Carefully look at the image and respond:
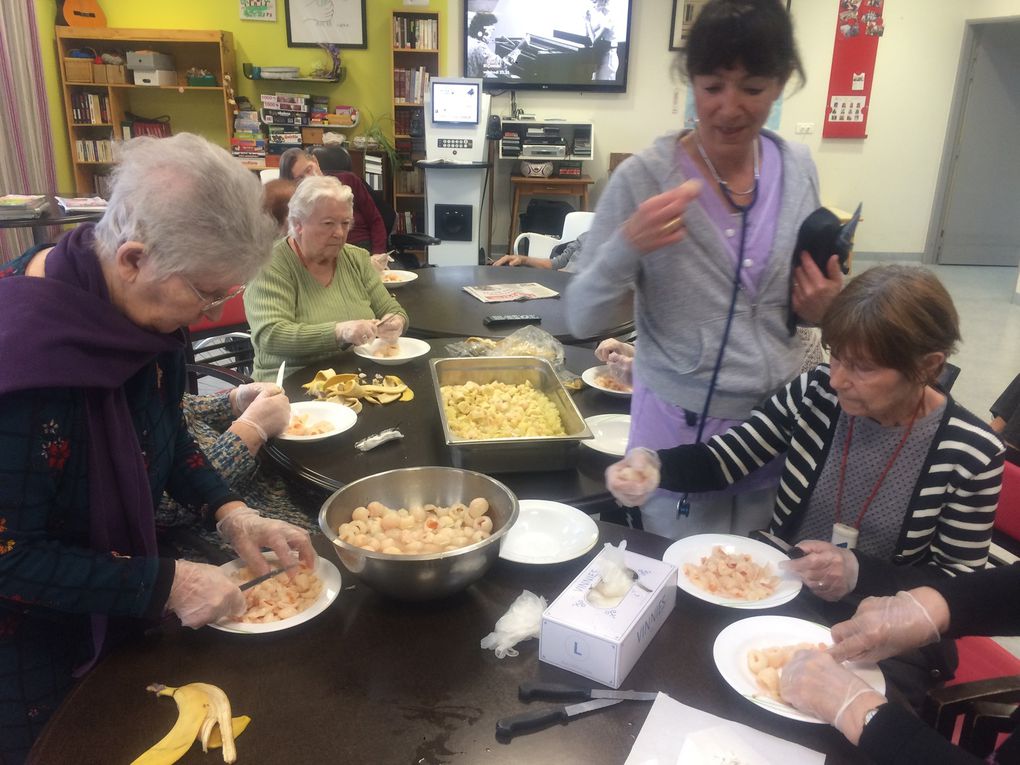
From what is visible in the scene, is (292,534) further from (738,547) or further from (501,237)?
(501,237)

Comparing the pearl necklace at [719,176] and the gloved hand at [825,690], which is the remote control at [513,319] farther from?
the gloved hand at [825,690]

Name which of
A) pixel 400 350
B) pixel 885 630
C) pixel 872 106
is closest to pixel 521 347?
pixel 400 350

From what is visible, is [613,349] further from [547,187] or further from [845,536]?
[547,187]

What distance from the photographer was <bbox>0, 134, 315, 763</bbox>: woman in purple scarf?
1023mm

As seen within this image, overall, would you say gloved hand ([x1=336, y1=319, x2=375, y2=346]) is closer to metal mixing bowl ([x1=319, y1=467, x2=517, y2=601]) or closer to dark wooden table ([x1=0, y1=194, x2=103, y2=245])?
metal mixing bowl ([x1=319, y1=467, x2=517, y2=601])

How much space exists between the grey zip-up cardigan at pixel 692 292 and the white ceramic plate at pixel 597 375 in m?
0.54

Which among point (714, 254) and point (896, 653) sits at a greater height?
point (714, 254)

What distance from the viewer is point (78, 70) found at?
6.12m

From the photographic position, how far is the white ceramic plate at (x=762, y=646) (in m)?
0.96

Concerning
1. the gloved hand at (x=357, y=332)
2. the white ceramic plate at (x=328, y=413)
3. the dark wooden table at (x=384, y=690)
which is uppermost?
the gloved hand at (x=357, y=332)

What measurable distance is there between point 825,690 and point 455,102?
20.0 feet

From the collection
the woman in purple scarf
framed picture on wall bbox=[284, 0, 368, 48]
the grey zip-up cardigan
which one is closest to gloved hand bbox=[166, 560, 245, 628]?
the woman in purple scarf

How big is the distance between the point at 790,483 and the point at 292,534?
1010mm

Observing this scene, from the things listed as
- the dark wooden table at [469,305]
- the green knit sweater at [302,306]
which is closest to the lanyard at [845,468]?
the dark wooden table at [469,305]
